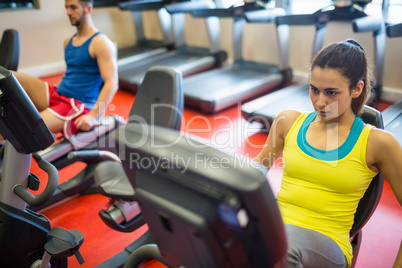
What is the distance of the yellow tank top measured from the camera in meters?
1.22

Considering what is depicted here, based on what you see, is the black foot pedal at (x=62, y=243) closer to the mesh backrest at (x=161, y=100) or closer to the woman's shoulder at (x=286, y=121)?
the mesh backrest at (x=161, y=100)

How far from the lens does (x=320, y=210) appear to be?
1275mm

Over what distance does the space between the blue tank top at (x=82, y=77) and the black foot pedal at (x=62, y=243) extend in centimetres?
114

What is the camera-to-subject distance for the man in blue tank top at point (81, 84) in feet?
7.56

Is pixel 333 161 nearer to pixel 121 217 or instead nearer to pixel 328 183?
pixel 328 183

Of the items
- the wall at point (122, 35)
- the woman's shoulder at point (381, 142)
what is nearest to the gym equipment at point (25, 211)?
the woman's shoulder at point (381, 142)

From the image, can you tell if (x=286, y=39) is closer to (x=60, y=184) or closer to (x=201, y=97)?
(x=201, y=97)

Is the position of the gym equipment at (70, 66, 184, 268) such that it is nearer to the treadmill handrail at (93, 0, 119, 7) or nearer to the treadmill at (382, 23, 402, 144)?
the treadmill at (382, 23, 402, 144)

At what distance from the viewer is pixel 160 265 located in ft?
6.06

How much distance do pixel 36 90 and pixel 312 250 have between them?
6.26ft

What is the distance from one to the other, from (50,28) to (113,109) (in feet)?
7.39

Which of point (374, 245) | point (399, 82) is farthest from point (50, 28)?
point (374, 245)

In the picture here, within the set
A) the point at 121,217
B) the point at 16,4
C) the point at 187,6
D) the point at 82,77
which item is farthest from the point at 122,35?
the point at 121,217

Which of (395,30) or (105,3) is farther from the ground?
(105,3)
